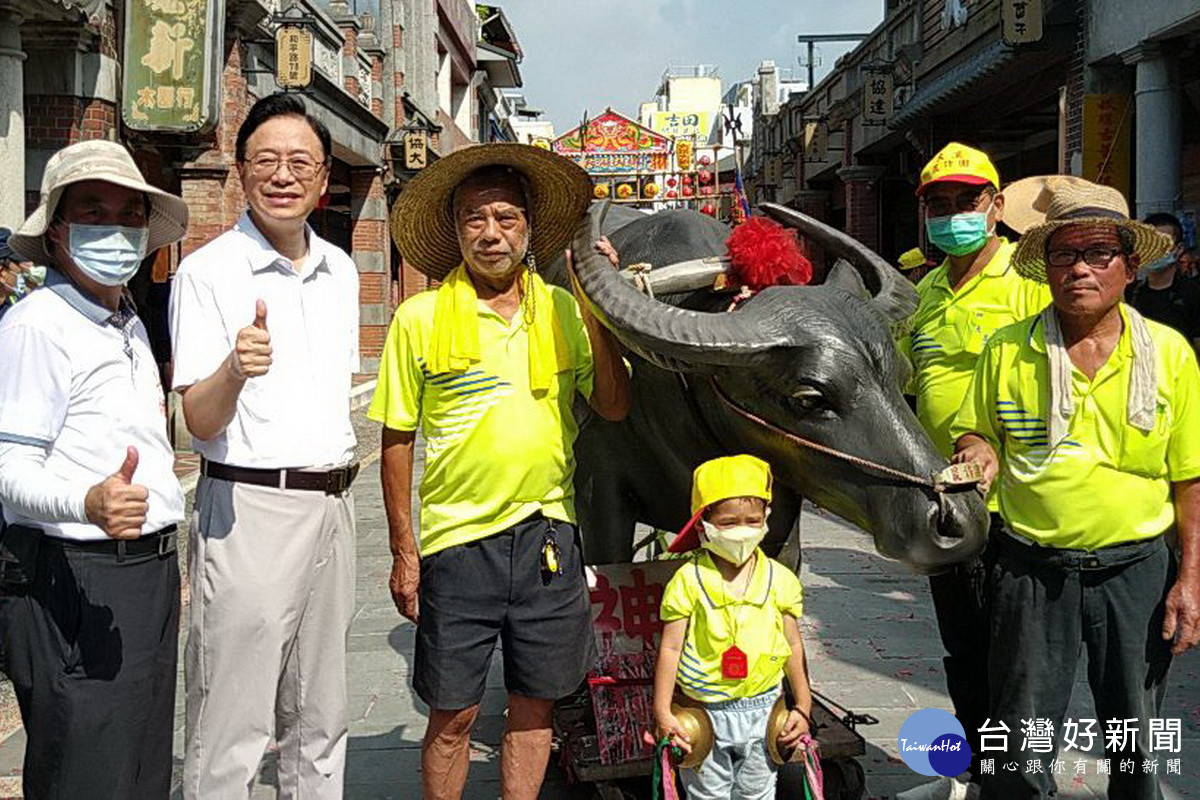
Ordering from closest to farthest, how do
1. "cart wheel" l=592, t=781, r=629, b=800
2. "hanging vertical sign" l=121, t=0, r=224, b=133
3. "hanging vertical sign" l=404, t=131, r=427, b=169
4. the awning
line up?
"cart wheel" l=592, t=781, r=629, b=800
"hanging vertical sign" l=121, t=0, r=224, b=133
the awning
"hanging vertical sign" l=404, t=131, r=427, b=169

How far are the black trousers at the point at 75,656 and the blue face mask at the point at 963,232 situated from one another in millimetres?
2647

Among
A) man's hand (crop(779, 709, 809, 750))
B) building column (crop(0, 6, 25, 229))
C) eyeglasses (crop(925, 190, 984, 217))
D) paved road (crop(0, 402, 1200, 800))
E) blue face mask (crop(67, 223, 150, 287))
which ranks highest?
building column (crop(0, 6, 25, 229))

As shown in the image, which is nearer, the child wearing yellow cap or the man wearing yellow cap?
the child wearing yellow cap

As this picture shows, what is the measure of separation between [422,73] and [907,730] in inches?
792

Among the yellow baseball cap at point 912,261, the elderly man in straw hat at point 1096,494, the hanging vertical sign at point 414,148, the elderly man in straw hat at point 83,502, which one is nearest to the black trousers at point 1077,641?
the elderly man in straw hat at point 1096,494

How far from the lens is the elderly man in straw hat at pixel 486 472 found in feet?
9.41

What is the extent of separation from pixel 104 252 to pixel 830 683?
3521 millimetres

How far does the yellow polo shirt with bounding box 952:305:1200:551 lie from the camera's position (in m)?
2.83

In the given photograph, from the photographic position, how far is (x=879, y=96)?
15.1 m

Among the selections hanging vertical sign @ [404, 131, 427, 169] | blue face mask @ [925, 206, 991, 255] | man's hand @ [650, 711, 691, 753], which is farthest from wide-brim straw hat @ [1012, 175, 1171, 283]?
hanging vertical sign @ [404, 131, 427, 169]

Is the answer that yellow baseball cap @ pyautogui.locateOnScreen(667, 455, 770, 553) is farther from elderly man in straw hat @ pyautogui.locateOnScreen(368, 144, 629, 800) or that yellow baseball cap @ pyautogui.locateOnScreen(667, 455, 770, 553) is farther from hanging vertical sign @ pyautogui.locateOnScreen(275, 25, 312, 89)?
hanging vertical sign @ pyautogui.locateOnScreen(275, 25, 312, 89)

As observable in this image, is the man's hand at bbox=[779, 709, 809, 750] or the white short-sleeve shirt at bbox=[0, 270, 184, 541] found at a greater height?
the white short-sleeve shirt at bbox=[0, 270, 184, 541]

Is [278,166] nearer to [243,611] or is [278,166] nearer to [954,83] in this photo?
[243,611]

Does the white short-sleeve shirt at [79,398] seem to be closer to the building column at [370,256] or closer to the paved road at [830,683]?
the paved road at [830,683]
